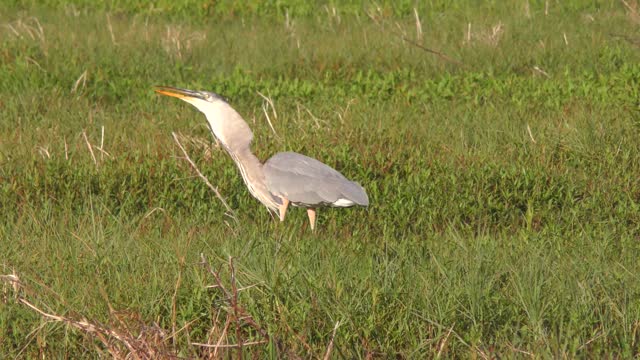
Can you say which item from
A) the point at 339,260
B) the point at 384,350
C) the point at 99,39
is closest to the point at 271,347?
the point at 384,350

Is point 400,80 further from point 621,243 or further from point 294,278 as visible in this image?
point 294,278

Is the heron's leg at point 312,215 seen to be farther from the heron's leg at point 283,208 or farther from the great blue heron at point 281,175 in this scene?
the heron's leg at point 283,208

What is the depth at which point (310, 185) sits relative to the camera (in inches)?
188

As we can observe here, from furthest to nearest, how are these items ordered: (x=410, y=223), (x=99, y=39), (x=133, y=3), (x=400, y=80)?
(x=133, y=3) → (x=99, y=39) → (x=400, y=80) → (x=410, y=223)

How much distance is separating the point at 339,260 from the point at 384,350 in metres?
0.57

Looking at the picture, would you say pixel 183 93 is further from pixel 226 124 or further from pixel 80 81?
pixel 80 81

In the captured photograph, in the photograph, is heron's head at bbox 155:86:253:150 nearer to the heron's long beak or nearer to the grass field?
the heron's long beak

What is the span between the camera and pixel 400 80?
8.15 m

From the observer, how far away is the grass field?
148 inches

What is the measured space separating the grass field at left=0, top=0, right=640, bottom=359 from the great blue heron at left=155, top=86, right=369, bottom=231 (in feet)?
0.56

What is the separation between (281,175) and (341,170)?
1125mm

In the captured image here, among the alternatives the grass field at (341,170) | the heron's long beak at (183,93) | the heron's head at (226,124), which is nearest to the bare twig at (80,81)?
the grass field at (341,170)

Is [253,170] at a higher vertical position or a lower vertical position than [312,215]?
higher

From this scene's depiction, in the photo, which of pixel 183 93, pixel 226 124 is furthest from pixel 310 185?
pixel 183 93
